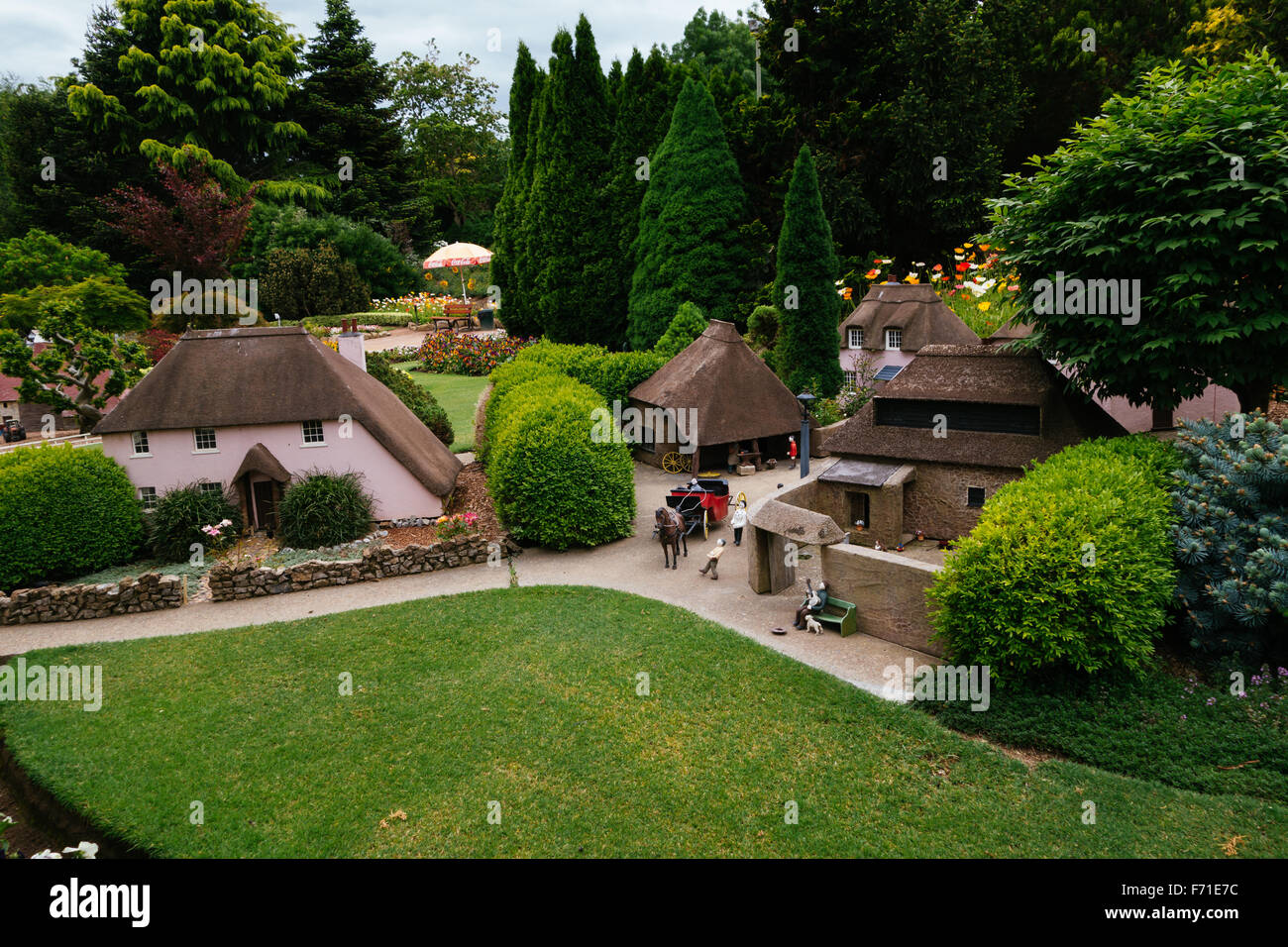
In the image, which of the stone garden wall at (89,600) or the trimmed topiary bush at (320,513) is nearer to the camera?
the stone garden wall at (89,600)

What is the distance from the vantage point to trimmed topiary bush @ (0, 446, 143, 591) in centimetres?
1736

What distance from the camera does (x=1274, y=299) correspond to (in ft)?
42.4

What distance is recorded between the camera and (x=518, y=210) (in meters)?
43.0

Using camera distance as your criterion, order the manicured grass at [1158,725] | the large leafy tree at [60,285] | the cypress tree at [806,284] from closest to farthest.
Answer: the manicured grass at [1158,725] < the cypress tree at [806,284] < the large leafy tree at [60,285]

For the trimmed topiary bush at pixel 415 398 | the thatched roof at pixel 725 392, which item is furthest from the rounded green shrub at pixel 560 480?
the trimmed topiary bush at pixel 415 398

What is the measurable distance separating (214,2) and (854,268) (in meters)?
44.2

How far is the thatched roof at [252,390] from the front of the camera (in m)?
19.9

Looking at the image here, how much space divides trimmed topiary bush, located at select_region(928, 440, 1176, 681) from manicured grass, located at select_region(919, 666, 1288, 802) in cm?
41

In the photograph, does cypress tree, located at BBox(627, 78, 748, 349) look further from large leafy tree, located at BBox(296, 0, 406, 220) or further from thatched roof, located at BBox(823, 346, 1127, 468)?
large leafy tree, located at BBox(296, 0, 406, 220)

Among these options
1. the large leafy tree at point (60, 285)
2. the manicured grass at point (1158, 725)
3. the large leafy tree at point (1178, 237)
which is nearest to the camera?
the manicured grass at point (1158, 725)

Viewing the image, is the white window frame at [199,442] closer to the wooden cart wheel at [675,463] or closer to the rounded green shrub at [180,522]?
the rounded green shrub at [180,522]

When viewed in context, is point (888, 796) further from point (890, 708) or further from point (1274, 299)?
point (1274, 299)

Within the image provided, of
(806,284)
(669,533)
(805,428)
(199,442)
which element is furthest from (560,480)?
(806,284)

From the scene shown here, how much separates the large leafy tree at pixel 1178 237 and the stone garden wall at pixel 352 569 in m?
13.5
